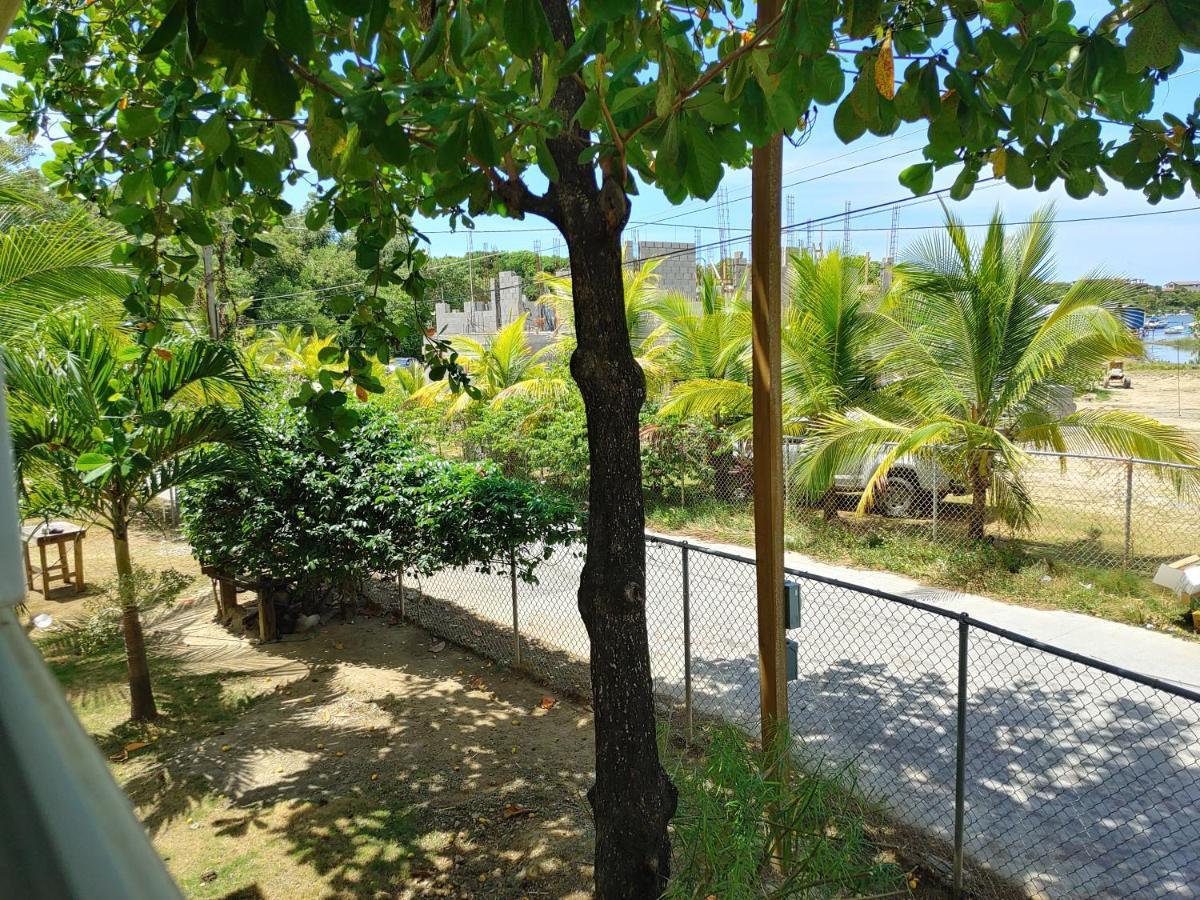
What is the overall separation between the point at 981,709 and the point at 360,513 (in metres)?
5.42

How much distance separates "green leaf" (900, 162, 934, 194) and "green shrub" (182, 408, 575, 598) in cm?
481

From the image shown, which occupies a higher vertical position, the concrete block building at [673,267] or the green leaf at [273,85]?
the concrete block building at [673,267]

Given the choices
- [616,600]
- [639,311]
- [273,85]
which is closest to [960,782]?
[616,600]

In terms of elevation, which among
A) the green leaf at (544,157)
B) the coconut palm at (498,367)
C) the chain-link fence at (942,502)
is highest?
the green leaf at (544,157)

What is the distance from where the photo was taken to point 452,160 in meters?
1.86

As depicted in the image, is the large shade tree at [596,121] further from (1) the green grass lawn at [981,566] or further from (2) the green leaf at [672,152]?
(1) the green grass lawn at [981,566]

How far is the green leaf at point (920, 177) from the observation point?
2.51 m

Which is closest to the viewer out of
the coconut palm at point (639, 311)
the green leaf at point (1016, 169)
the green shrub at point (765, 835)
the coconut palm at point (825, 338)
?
the green leaf at point (1016, 169)

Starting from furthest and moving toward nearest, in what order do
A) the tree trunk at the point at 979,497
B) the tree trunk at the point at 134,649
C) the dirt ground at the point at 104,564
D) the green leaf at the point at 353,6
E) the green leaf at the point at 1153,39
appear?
the tree trunk at the point at 979,497 → the dirt ground at the point at 104,564 → the tree trunk at the point at 134,649 → the green leaf at the point at 1153,39 → the green leaf at the point at 353,6

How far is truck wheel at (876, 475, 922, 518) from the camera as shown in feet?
40.8

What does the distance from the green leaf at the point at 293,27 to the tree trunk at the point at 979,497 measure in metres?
10.2

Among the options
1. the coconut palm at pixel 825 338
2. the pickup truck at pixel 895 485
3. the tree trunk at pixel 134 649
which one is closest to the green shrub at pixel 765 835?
the tree trunk at pixel 134 649

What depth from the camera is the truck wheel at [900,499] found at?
1244 cm

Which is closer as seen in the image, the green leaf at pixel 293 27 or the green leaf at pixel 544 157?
the green leaf at pixel 293 27
